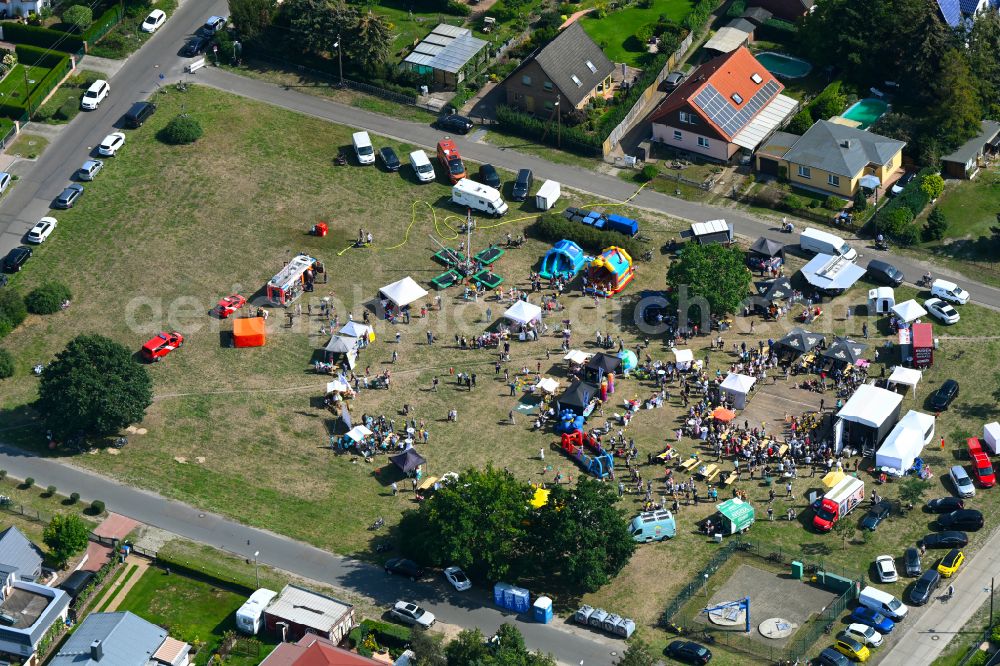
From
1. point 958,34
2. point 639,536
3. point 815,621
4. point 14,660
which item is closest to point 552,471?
point 639,536

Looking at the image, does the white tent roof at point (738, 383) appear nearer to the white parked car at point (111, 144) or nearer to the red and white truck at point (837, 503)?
the red and white truck at point (837, 503)

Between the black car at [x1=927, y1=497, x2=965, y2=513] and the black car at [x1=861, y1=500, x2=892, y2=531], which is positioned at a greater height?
the black car at [x1=927, y1=497, x2=965, y2=513]

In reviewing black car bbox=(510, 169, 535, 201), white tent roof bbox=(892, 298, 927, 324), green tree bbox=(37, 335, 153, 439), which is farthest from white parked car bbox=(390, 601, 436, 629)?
black car bbox=(510, 169, 535, 201)

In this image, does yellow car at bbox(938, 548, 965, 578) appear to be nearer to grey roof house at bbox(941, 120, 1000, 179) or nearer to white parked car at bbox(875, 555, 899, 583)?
white parked car at bbox(875, 555, 899, 583)

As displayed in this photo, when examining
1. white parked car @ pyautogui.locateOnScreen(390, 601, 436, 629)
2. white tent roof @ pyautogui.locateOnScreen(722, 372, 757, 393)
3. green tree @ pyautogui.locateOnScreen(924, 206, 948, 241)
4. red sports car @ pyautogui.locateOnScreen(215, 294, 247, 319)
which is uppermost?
green tree @ pyautogui.locateOnScreen(924, 206, 948, 241)

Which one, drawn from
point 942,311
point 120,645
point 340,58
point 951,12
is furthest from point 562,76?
point 120,645

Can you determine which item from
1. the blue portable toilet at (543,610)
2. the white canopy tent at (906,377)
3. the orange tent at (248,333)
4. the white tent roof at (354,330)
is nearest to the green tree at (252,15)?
the orange tent at (248,333)

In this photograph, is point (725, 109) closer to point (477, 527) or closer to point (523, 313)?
point (523, 313)

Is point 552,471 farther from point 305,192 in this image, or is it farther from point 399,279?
point 305,192
